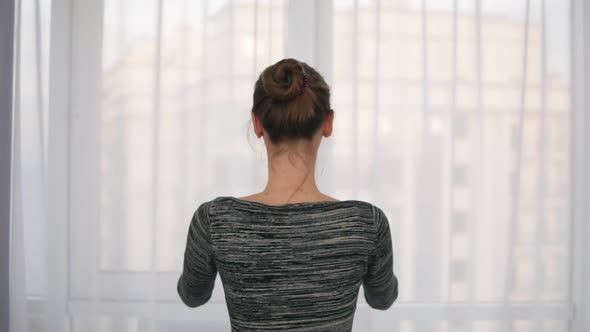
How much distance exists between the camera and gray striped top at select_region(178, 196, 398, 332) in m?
0.87

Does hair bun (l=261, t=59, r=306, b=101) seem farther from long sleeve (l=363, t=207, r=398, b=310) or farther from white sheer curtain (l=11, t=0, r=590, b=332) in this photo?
white sheer curtain (l=11, t=0, r=590, b=332)

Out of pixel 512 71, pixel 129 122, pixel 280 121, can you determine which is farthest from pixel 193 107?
pixel 512 71

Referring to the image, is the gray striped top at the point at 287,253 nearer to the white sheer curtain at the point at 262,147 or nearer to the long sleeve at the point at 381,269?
the long sleeve at the point at 381,269

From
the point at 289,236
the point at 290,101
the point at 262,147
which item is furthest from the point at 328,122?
the point at 262,147

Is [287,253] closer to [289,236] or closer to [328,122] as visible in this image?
[289,236]

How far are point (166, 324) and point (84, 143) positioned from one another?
739 mm

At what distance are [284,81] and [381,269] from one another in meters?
0.39

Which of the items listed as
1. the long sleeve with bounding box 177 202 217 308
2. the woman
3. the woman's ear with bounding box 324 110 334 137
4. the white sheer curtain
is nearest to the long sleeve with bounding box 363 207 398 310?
the woman

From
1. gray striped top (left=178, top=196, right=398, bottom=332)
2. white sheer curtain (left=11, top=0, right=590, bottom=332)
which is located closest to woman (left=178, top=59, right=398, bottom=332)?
gray striped top (left=178, top=196, right=398, bottom=332)

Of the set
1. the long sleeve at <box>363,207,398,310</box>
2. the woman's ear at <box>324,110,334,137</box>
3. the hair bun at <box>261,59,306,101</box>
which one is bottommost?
the long sleeve at <box>363,207,398,310</box>

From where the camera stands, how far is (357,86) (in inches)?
74.2

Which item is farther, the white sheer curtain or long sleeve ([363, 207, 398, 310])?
the white sheer curtain

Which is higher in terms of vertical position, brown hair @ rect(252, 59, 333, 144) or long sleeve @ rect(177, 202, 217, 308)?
brown hair @ rect(252, 59, 333, 144)

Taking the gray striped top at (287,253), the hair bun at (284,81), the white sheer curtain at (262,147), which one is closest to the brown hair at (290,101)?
the hair bun at (284,81)
